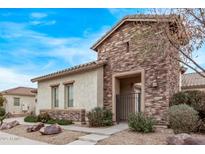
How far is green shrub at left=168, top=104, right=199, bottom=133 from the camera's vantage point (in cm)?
889

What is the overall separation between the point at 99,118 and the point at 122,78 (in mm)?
2940

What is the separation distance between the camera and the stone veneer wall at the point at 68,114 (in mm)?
13768

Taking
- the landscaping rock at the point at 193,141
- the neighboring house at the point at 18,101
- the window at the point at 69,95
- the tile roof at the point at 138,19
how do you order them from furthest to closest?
the neighboring house at the point at 18,101 < the window at the point at 69,95 < the tile roof at the point at 138,19 < the landscaping rock at the point at 193,141

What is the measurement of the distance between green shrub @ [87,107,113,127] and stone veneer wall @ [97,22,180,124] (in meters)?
0.97

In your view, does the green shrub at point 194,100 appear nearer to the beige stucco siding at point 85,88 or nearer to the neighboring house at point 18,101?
the beige stucco siding at point 85,88

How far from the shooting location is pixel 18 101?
28094 mm

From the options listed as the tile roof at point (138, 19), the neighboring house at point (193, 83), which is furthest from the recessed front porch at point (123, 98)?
the neighboring house at point (193, 83)

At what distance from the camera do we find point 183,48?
30.7ft

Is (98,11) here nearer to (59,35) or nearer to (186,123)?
(59,35)

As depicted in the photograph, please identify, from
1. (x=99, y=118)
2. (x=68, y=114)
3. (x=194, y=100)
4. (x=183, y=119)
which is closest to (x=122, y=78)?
(x=99, y=118)

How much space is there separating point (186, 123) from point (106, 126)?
4.24 metres

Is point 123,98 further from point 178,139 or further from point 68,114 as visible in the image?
point 178,139

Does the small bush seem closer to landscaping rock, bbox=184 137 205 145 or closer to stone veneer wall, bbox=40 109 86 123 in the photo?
stone veneer wall, bbox=40 109 86 123

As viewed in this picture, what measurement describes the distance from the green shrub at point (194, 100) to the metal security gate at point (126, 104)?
320 centimetres
